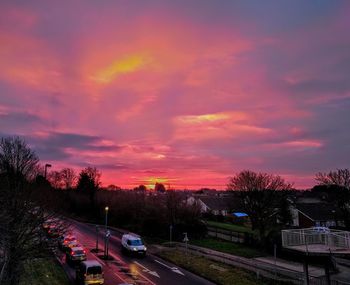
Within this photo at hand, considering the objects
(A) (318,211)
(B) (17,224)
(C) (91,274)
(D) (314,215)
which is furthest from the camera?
(A) (318,211)

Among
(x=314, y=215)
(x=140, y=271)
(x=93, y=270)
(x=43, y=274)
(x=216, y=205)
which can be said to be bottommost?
(x=140, y=271)

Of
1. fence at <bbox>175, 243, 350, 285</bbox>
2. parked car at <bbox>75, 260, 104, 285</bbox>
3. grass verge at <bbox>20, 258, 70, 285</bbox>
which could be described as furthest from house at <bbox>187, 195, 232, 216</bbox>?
parked car at <bbox>75, 260, 104, 285</bbox>

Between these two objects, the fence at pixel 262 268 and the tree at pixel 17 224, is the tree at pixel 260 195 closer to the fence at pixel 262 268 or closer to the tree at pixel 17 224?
the fence at pixel 262 268

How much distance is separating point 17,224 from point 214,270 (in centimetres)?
1798

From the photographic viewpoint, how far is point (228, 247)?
46188 mm

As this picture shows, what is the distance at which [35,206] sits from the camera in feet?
86.1

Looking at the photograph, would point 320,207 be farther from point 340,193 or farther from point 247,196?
point 247,196

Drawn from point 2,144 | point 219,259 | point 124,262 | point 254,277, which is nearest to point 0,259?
point 2,144

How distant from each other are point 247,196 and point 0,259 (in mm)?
41821

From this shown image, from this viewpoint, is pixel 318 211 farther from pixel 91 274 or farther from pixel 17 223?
pixel 17 223

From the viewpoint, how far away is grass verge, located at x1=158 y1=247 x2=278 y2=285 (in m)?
29.7

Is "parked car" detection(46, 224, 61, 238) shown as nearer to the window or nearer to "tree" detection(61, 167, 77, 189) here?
the window

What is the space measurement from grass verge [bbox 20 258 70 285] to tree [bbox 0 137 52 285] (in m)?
3.27

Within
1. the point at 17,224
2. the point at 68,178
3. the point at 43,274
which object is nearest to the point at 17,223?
the point at 17,224
